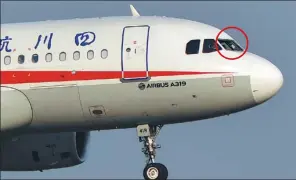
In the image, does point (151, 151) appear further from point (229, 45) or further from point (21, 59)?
point (21, 59)

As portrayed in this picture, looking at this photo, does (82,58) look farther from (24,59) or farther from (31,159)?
(31,159)

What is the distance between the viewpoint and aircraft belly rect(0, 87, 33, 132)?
153 feet

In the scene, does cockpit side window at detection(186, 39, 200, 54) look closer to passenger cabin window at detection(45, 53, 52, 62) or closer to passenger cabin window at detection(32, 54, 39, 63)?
passenger cabin window at detection(45, 53, 52, 62)

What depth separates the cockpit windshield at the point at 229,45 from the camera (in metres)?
46.2

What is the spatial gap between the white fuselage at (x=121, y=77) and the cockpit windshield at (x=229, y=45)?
0.84 ft

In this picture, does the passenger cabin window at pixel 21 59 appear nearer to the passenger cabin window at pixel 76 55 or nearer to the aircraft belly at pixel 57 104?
the aircraft belly at pixel 57 104

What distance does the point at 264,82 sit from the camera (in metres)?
44.9

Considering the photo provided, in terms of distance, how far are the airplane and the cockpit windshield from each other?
0.16ft

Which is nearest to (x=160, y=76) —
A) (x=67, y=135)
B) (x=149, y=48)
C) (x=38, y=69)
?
(x=149, y=48)

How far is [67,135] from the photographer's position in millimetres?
51875

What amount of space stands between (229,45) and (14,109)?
307 inches

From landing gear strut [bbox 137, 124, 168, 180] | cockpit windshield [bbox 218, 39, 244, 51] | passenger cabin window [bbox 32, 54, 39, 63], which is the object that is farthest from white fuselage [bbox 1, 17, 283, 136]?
landing gear strut [bbox 137, 124, 168, 180]

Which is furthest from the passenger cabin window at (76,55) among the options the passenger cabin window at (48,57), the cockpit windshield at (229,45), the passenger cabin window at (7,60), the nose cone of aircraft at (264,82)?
the nose cone of aircraft at (264,82)

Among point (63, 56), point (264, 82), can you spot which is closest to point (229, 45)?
point (264, 82)
